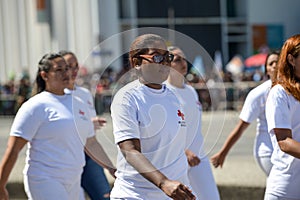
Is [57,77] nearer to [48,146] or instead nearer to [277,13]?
[48,146]

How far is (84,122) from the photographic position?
6188mm

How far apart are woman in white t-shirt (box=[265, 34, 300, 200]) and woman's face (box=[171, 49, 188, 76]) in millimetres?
1712

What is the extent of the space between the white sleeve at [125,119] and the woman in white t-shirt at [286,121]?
0.96 m

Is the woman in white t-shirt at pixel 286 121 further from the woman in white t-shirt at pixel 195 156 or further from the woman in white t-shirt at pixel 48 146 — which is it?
the woman in white t-shirt at pixel 48 146

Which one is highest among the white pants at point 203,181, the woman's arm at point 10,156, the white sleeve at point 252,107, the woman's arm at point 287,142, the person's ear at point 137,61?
the person's ear at point 137,61

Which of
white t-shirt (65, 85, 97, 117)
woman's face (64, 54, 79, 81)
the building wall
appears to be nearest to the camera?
white t-shirt (65, 85, 97, 117)

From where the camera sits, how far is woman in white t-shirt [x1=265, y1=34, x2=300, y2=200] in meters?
4.66

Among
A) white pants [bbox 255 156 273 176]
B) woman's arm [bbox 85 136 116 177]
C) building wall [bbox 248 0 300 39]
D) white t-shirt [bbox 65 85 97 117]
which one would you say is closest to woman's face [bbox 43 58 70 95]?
woman's arm [bbox 85 136 116 177]

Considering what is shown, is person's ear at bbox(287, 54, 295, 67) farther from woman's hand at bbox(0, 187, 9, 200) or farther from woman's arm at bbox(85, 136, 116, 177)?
woman's hand at bbox(0, 187, 9, 200)

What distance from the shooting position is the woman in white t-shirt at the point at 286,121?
4656mm

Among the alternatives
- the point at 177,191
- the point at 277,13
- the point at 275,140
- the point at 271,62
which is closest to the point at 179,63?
the point at 271,62

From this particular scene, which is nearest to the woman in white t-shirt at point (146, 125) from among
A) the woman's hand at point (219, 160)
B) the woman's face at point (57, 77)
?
the woman's face at point (57, 77)

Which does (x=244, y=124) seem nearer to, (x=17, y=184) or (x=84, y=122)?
(x=84, y=122)

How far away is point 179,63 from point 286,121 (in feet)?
7.08
